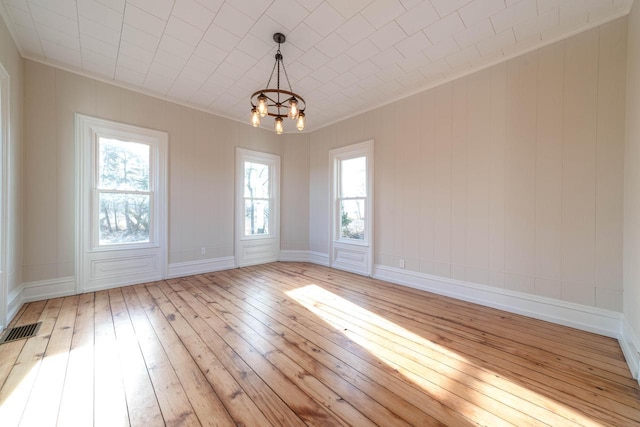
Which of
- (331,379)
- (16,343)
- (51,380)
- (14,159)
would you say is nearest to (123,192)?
(14,159)

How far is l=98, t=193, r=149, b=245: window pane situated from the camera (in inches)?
142

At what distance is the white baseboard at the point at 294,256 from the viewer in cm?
562

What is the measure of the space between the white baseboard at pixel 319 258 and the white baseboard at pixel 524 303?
1.67 m

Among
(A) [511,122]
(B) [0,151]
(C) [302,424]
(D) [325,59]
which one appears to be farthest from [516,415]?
(B) [0,151]

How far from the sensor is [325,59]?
9.99ft

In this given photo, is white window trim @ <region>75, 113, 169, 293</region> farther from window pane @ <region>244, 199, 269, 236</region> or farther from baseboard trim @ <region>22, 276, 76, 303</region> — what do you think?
window pane @ <region>244, 199, 269, 236</region>

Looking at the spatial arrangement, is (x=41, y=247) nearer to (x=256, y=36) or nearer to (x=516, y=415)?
(x=256, y=36)

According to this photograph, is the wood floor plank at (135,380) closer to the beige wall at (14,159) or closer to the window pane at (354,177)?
the beige wall at (14,159)

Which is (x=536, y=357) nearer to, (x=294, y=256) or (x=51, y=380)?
(x=51, y=380)

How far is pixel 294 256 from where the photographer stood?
222 inches

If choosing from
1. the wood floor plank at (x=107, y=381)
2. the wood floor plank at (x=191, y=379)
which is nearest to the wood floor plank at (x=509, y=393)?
the wood floor plank at (x=191, y=379)

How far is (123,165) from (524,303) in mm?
5688

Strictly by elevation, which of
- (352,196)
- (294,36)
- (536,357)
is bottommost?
(536,357)

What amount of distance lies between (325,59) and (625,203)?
3.35m
